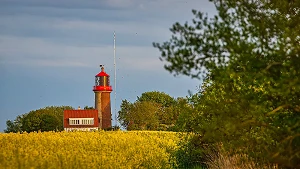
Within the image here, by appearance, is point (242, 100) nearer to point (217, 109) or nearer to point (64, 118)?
point (217, 109)

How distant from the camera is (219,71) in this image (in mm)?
11336

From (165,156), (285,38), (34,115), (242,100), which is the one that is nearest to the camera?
(285,38)

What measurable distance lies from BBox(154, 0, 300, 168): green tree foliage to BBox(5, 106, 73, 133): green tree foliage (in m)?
82.1

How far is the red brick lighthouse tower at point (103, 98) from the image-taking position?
97188 millimetres

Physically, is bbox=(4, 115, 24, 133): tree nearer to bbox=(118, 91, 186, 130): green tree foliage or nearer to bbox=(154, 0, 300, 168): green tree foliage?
bbox=(118, 91, 186, 130): green tree foliage

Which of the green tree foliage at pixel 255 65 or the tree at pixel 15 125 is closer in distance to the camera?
the green tree foliage at pixel 255 65

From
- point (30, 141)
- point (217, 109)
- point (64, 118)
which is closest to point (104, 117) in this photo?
point (64, 118)

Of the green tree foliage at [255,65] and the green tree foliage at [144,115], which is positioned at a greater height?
the green tree foliage at [144,115]

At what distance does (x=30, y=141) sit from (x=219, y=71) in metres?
23.2

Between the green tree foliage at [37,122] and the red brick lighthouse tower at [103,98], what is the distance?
26.0 ft

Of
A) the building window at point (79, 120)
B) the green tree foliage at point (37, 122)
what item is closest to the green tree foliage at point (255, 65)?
→ the green tree foliage at point (37, 122)

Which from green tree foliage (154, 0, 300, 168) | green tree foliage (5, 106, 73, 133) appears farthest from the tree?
green tree foliage (154, 0, 300, 168)

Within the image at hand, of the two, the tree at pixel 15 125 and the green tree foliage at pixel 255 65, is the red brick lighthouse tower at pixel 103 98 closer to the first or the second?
the tree at pixel 15 125

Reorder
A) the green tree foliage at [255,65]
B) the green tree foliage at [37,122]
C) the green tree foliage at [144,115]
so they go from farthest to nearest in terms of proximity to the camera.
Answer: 1. the green tree foliage at [144,115]
2. the green tree foliage at [37,122]
3. the green tree foliage at [255,65]
